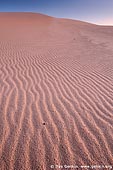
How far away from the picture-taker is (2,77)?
5.65m

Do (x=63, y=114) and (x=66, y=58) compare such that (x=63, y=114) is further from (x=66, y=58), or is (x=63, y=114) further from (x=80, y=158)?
(x=66, y=58)

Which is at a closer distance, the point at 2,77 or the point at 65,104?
the point at 65,104

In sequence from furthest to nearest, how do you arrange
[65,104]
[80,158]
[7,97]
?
[7,97] < [65,104] < [80,158]

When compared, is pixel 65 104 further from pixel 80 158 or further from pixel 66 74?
pixel 66 74

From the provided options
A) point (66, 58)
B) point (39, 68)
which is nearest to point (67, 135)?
point (39, 68)

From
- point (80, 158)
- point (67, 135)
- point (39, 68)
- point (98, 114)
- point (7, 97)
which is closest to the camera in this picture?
point (80, 158)

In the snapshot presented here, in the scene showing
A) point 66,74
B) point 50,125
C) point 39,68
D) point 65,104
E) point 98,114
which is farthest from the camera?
point 39,68

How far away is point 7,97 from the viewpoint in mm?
4211

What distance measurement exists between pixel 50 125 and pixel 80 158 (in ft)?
3.04

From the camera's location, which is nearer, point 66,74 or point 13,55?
point 66,74

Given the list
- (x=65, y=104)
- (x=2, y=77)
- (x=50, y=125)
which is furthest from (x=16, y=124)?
(x=2, y=77)

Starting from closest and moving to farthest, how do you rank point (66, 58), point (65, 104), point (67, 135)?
1. point (67, 135)
2. point (65, 104)
3. point (66, 58)

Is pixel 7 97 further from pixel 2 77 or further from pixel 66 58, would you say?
pixel 66 58

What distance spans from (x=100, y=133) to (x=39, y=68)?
14.5ft
